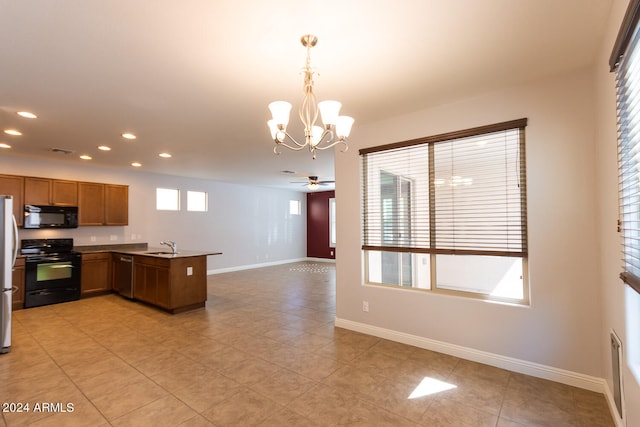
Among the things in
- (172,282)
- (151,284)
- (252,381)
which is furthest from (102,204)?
(252,381)

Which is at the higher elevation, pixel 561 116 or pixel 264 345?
pixel 561 116

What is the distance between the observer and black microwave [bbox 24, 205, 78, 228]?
17.4ft

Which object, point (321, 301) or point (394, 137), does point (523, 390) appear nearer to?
point (394, 137)

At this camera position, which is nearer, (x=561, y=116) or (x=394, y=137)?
(x=561, y=116)

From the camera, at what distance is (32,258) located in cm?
507

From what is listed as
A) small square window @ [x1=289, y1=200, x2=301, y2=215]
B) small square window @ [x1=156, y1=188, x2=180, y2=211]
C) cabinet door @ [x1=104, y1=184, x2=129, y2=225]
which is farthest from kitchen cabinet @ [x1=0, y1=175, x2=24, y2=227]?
small square window @ [x1=289, y1=200, x2=301, y2=215]

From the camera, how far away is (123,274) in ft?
19.0

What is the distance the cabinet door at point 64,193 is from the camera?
560cm

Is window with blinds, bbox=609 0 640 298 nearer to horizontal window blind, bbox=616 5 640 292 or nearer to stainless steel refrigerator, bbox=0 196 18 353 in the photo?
horizontal window blind, bbox=616 5 640 292

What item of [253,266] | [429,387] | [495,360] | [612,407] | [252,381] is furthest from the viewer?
[253,266]

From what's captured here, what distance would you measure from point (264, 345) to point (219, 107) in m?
2.67

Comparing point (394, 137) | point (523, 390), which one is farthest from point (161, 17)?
point (523, 390)

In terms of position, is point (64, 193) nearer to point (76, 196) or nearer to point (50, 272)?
point (76, 196)

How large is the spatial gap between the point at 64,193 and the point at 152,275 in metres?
2.53
